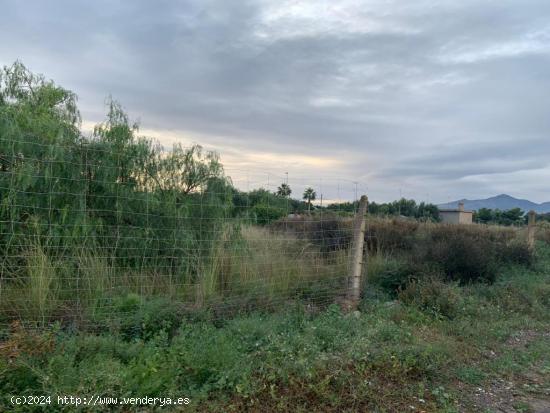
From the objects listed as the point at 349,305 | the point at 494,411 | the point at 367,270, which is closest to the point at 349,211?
the point at 367,270

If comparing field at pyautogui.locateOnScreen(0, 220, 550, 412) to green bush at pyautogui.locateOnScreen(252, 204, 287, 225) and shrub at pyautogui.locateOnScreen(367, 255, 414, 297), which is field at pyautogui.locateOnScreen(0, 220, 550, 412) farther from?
shrub at pyautogui.locateOnScreen(367, 255, 414, 297)

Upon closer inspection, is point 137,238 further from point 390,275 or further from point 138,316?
point 390,275

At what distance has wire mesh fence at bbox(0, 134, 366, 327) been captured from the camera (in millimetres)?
5125

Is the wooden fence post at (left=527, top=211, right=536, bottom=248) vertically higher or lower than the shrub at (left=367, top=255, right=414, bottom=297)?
higher

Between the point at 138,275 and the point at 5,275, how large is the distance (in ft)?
5.04

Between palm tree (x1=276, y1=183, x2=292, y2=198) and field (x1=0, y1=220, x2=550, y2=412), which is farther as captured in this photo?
palm tree (x1=276, y1=183, x2=292, y2=198)

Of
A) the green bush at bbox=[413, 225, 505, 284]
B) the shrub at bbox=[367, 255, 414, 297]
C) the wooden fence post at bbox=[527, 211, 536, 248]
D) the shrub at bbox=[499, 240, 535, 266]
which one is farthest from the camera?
the wooden fence post at bbox=[527, 211, 536, 248]

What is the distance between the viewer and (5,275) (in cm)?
497

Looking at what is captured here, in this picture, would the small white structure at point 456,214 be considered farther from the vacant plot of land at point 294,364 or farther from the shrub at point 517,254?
the vacant plot of land at point 294,364

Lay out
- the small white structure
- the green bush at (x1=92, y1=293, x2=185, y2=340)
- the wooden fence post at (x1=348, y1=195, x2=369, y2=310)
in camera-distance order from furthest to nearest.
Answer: the small white structure → the wooden fence post at (x1=348, y1=195, x2=369, y2=310) → the green bush at (x1=92, y1=293, x2=185, y2=340)

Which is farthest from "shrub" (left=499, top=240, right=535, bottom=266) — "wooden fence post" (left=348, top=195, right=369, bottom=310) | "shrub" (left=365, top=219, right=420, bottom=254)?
"wooden fence post" (left=348, top=195, right=369, bottom=310)

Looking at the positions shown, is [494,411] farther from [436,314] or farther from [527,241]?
[527,241]

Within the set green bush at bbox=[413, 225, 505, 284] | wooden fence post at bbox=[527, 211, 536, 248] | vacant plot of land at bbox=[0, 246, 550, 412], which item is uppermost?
wooden fence post at bbox=[527, 211, 536, 248]

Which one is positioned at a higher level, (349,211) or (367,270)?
(349,211)
